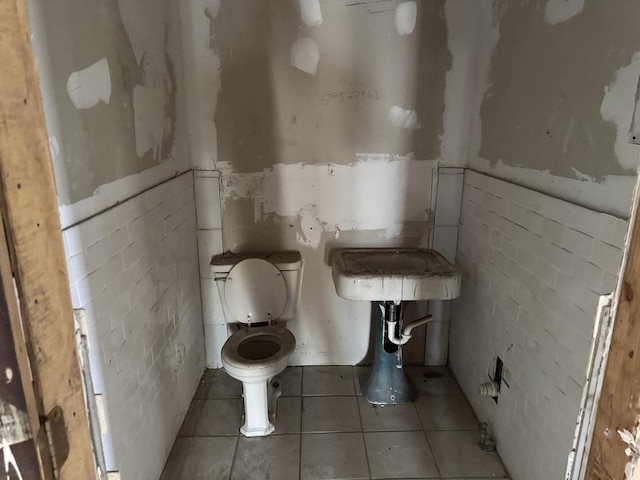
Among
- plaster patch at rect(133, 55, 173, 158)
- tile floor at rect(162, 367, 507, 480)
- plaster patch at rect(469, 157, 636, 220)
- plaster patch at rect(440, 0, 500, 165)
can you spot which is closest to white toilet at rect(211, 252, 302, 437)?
tile floor at rect(162, 367, 507, 480)

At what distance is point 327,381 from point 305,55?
5.50 feet

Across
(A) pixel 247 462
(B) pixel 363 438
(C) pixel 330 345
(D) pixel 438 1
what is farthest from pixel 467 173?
(A) pixel 247 462

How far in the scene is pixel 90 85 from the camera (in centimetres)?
128

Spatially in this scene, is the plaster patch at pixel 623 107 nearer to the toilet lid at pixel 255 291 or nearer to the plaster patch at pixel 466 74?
the plaster patch at pixel 466 74

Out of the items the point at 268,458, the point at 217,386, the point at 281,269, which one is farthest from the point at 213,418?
the point at 281,269

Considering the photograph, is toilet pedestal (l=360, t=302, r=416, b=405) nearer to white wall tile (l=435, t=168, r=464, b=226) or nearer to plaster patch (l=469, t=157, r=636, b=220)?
white wall tile (l=435, t=168, r=464, b=226)

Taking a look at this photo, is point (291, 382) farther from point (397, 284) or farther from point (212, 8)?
point (212, 8)

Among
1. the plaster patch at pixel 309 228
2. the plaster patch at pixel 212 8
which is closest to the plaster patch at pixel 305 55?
the plaster patch at pixel 212 8

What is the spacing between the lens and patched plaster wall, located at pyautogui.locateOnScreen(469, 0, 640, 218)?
120 centimetres

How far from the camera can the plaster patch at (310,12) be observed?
6.83 ft

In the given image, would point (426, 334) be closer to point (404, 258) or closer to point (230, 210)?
point (404, 258)

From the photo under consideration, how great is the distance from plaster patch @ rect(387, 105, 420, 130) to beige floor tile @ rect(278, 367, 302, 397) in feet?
4.72

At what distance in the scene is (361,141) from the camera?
7.43ft

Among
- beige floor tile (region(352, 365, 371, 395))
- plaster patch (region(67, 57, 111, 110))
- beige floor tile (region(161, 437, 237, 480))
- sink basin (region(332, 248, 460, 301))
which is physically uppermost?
plaster patch (region(67, 57, 111, 110))
